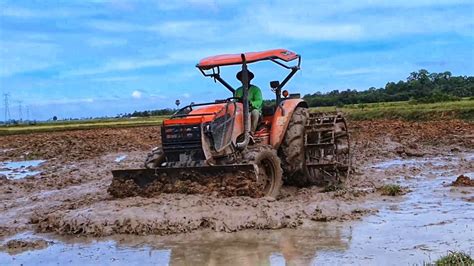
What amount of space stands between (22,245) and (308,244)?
3.98m

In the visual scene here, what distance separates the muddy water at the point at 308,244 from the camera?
7.30 m

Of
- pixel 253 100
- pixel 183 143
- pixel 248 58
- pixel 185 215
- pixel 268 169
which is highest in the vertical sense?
pixel 248 58

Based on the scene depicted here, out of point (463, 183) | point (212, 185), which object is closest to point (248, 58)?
point (212, 185)

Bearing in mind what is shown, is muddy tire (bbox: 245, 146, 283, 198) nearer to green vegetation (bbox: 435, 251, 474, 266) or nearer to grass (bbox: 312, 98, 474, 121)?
green vegetation (bbox: 435, 251, 474, 266)

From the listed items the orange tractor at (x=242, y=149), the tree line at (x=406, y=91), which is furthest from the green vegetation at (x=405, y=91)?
the orange tractor at (x=242, y=149)

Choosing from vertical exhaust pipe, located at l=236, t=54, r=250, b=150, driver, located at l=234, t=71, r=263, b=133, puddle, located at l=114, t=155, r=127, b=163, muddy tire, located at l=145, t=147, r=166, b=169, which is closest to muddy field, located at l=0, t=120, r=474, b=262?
muddy tire, located at l=145, t=147, r=166, b=169

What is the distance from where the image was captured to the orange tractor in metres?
10.1

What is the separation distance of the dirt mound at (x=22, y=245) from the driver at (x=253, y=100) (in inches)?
175

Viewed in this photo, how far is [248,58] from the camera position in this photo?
37.4 feet

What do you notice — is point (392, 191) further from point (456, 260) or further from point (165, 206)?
point (456, 260)

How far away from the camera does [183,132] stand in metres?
10.5

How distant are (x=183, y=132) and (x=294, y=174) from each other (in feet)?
9.25

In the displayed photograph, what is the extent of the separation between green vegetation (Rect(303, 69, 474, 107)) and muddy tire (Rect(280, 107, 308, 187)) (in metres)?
39.5

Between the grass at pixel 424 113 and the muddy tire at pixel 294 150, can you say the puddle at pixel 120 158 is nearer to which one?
the grass at pixel 424 113
